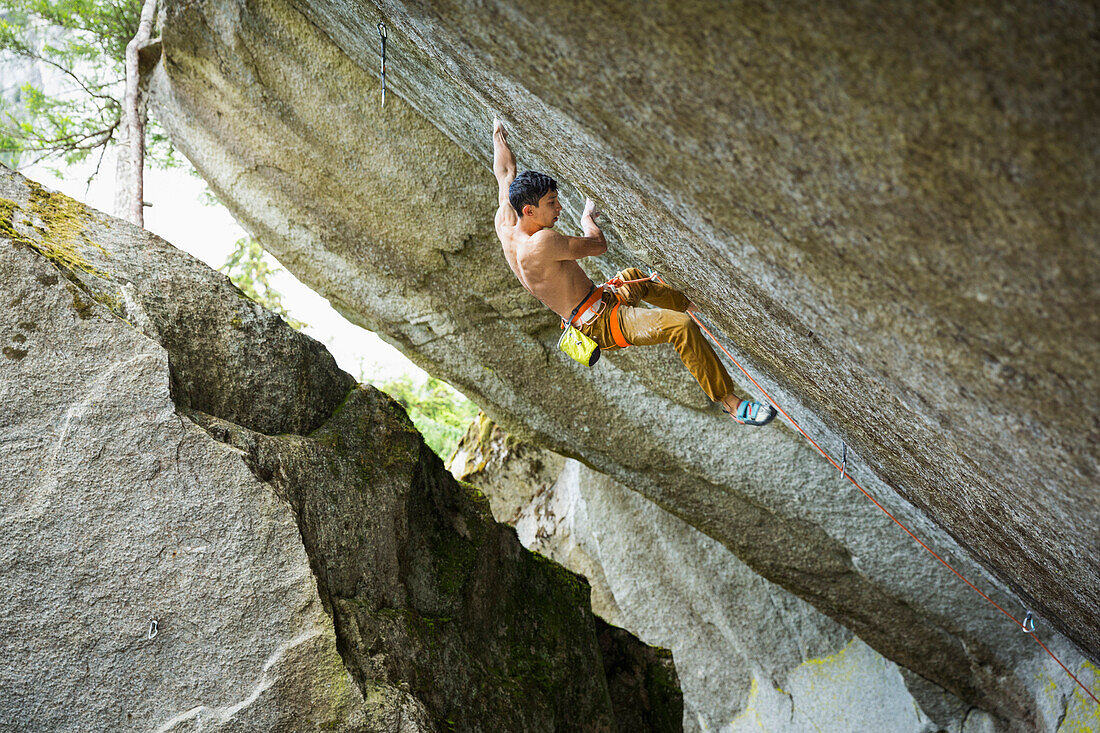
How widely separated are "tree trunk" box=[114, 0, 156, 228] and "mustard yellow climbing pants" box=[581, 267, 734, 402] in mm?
4795

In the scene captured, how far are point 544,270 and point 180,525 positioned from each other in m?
2.07

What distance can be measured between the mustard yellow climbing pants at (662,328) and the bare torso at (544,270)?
172 millimetres

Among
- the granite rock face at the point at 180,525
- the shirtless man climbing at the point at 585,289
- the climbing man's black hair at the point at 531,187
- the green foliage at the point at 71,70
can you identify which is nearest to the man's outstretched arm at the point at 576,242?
the shirtless man climbing at the point at 585,289

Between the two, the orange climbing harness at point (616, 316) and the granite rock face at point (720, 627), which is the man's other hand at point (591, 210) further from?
the granite rock face at point (720, 627)

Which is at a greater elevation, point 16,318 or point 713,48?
point 713,48

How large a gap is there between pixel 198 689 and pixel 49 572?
757 mm

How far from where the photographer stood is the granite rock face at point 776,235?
1.46m

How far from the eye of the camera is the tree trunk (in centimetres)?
686

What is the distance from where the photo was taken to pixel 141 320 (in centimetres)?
362

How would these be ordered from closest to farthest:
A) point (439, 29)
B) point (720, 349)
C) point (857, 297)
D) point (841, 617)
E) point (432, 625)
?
point (857, 297)
point (439, 29)
point (432, 625)
point (720, 349)
point (841, 617)

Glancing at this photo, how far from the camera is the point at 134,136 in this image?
23.8 feet

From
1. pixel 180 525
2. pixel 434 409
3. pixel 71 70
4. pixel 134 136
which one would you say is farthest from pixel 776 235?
pixel 434 409

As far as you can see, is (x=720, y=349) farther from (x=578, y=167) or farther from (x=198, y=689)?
(x=198, y=689)

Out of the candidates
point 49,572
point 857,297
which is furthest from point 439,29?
point 49,572
